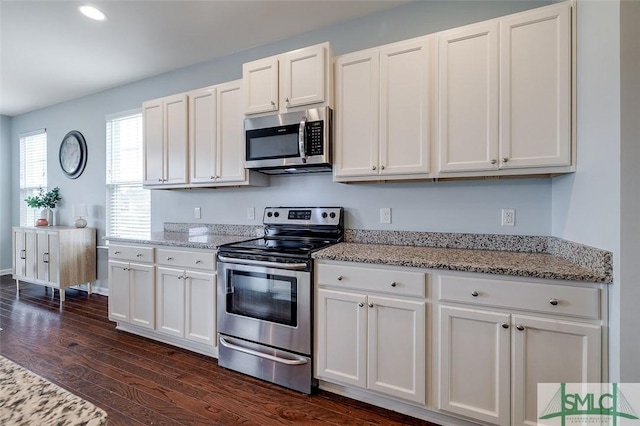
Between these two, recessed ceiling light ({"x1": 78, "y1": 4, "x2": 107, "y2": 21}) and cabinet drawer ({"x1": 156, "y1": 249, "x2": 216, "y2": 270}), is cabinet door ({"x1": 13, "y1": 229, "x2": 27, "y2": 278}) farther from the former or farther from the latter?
recessed ceiling light ({"x1": 78, "y1": 4, "x2": 107, "y2": 21})

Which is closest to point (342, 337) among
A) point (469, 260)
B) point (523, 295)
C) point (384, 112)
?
point (469, 260)

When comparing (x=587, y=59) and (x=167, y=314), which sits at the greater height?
(x=587, y=59)

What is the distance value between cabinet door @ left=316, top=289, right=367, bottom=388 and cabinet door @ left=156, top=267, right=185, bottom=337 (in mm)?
1328

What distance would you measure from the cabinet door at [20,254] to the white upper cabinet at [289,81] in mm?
4379

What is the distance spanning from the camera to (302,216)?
2.72 m

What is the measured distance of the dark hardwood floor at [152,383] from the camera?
1.84m

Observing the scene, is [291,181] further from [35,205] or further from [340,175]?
[35,205]

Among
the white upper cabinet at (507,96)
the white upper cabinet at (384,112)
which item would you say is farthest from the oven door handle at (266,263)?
the white upper cabinet at (507,96)

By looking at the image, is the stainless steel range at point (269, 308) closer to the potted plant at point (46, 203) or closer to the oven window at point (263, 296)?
the oven window at point (263, 296)

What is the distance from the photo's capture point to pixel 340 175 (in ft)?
7.59

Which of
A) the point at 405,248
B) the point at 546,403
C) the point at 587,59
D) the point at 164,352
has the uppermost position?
the point at 587,59

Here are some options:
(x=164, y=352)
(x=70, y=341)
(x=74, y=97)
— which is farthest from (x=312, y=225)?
(x=74, y=97)

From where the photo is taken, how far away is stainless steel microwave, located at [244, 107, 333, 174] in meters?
2.29

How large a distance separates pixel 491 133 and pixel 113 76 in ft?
14.0
